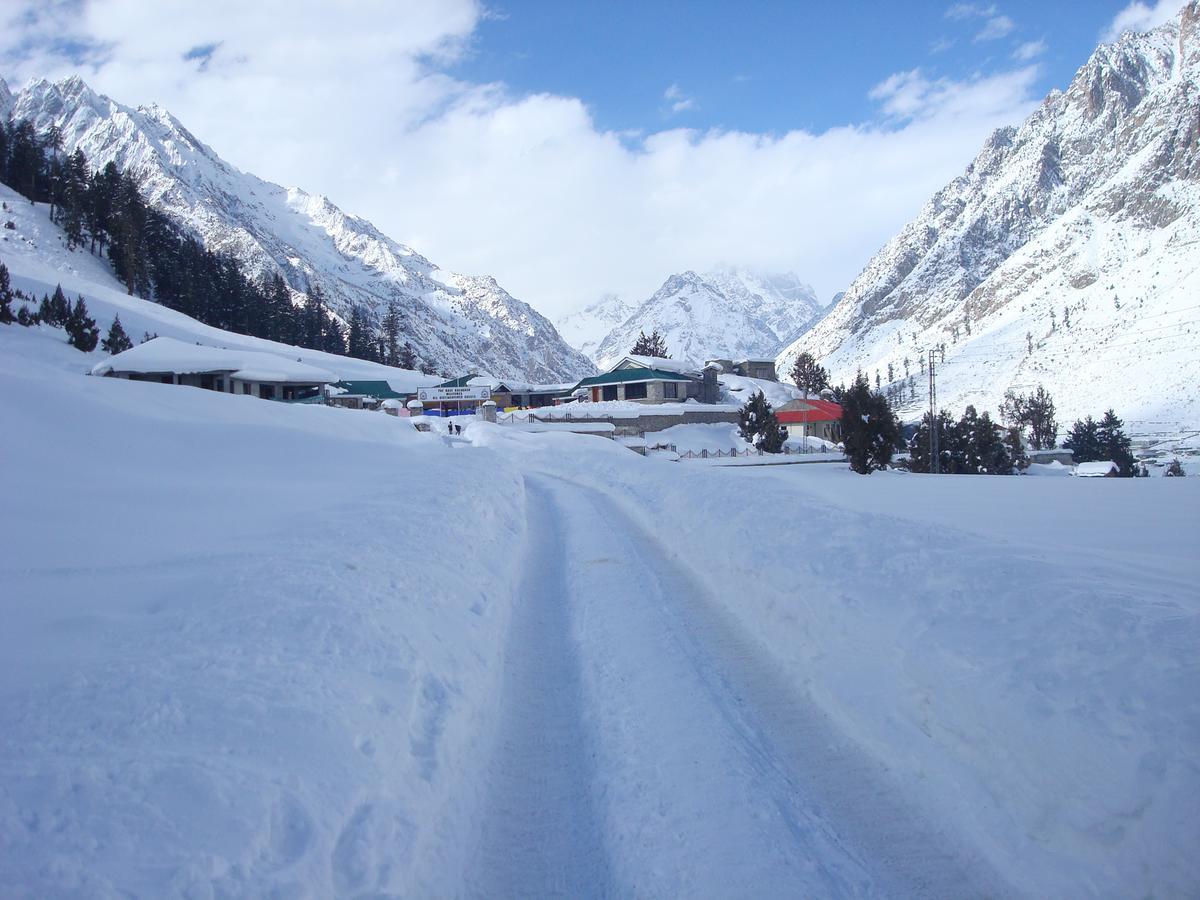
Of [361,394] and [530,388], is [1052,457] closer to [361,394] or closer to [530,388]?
[530,388]

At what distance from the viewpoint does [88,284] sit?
57344 millimetres

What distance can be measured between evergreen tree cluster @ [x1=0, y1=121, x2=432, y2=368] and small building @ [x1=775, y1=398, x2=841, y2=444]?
68535 millimetres

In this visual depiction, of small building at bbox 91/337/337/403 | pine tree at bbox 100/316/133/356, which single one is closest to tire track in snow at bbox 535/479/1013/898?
small building at bbox 91/337/337/403

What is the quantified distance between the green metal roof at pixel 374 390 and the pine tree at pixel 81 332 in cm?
2904

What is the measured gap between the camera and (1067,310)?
187 meters

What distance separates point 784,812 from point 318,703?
3611mm

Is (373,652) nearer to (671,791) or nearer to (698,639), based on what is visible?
(671,791)

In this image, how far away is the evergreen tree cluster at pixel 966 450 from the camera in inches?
1742

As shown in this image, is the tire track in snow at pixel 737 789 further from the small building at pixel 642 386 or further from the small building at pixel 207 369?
the small building at pixel 642 386

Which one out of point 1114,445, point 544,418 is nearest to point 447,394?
point 544,418

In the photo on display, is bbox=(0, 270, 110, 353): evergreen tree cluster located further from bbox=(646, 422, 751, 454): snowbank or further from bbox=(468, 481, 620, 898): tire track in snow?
bbox=(468, 481, 620, 898): tire track in snow

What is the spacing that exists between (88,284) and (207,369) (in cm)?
3040

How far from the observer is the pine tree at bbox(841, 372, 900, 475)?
1412 inches

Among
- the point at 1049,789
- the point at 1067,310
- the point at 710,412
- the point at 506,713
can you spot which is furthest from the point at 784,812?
the point at 1067,310
